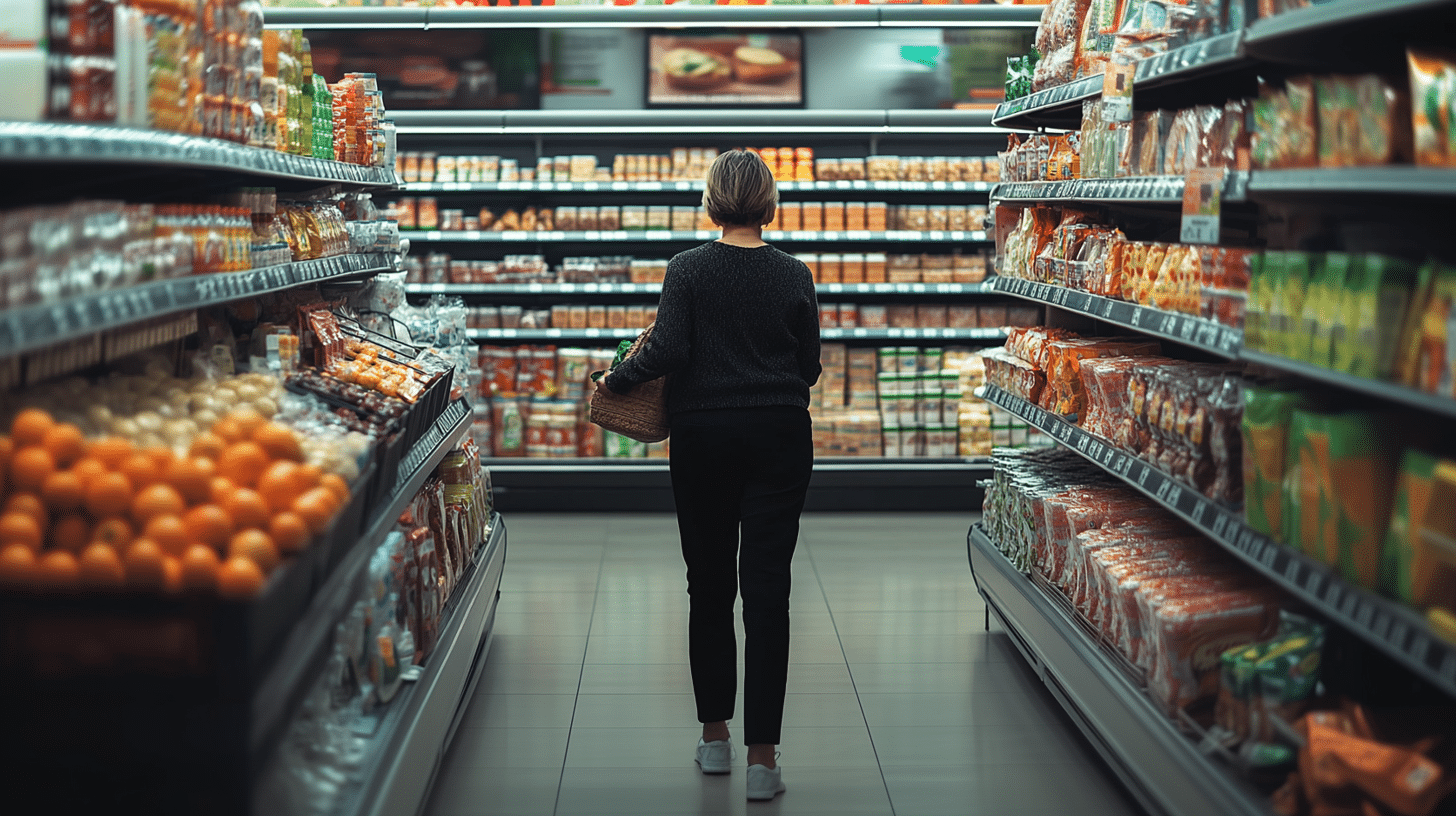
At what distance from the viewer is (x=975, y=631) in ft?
14.8

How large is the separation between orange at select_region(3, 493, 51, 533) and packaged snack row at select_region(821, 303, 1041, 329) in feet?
→ 17.5

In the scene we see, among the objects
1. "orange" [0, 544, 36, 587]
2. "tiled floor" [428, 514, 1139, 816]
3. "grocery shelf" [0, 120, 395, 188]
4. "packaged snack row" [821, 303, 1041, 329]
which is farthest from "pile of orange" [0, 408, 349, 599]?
"packaged snack row" [821, 303, 1041, 329]

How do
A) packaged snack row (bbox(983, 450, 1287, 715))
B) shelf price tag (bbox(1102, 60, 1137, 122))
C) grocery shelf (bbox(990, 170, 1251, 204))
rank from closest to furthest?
1. grocery shelf (bbox(990, 170, 1251, 204))
2. packaged snack row (bbox(983, 450, 1287, 715))
3. shelf price tag (bbox(1102, 60, 1137, 122))

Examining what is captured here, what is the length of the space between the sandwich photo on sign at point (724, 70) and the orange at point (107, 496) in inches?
208

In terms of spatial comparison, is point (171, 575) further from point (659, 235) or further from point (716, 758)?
point (659, 235)

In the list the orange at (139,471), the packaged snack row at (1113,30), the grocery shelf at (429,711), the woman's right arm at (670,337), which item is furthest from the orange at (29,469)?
the packaged snack row at (1113,30)

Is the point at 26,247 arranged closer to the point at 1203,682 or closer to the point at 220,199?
the point at 220,199

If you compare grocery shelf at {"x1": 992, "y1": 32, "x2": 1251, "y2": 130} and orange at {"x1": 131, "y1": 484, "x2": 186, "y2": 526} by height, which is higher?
grocery shelf at {"x1": 992, "y1": 32, "x2": 1251, "y2": 130}

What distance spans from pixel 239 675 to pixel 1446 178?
175 centimetres

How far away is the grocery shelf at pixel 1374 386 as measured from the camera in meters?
1.75

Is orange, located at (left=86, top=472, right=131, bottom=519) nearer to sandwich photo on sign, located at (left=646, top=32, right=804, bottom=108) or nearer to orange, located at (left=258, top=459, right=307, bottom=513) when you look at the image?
orange, located at (left=258, top=459, right=307, bottom=513)

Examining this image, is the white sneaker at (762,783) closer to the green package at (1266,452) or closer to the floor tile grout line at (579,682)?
the floor tile grout line at (579,682)

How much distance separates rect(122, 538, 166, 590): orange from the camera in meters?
1.64

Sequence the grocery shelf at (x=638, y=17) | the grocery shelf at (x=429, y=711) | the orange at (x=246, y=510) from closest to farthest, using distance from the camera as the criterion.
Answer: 1. the orange at (x=246, y=510)
2. the grocery shelf at (x=429, y=711)
3. the grocery shelf at (x=638, y=17)
